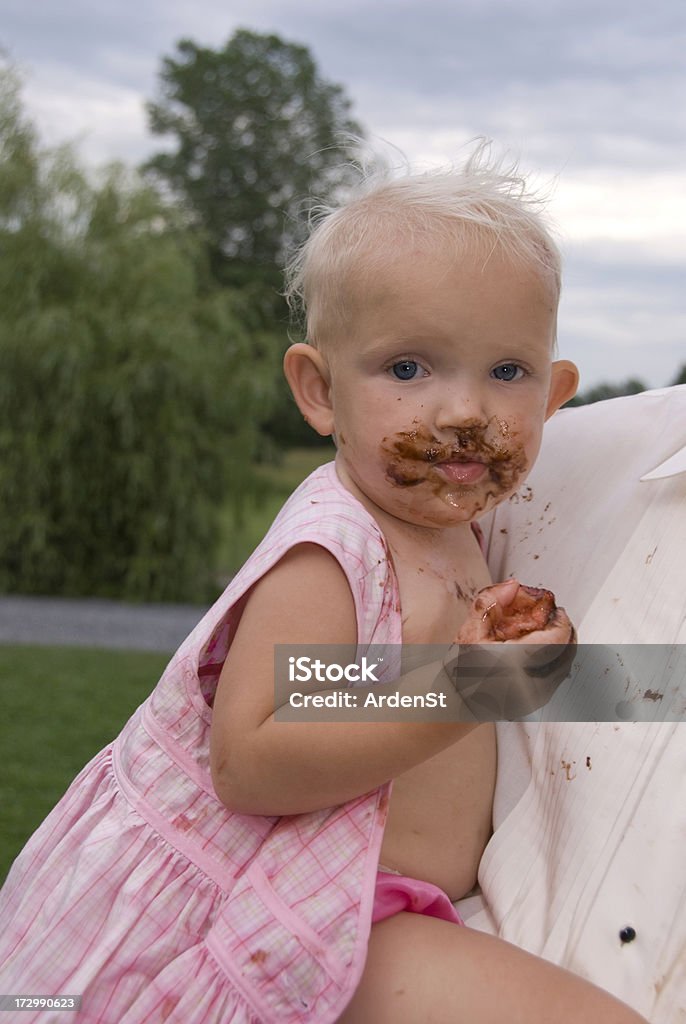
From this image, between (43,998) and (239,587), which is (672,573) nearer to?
(239,587)

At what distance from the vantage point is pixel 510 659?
1062 mm

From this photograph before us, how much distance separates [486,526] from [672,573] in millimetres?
323

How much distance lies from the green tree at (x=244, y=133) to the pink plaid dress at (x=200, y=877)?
23262 millimetres

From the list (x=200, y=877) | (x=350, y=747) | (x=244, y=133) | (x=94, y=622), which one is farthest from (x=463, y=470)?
(x=244, y=133)

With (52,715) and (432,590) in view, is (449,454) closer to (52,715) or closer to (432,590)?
(432,590)

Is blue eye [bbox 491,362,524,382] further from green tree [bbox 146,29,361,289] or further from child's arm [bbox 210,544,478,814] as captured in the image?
green tree [bbox 146,29,361,289]

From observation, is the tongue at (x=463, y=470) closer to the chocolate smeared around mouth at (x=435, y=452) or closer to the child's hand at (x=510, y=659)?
the chocolate smeared around mouth at (x=435, y=452)

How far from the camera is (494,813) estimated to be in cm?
146

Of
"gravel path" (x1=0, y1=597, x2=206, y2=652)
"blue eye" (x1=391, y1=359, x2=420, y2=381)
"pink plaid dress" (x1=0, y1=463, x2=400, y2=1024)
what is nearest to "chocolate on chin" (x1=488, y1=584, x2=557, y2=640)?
"pink plaid dress" (x1=0, y1=463, x2=400, y2=1024)

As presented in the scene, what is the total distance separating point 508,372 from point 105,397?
6.91 m

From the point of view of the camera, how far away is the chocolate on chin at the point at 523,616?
1.08 meters

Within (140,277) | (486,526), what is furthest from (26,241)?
(486,526)

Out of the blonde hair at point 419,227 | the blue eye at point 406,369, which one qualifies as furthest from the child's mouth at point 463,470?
the blonde hair at point 419,227

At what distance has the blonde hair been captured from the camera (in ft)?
4.43
